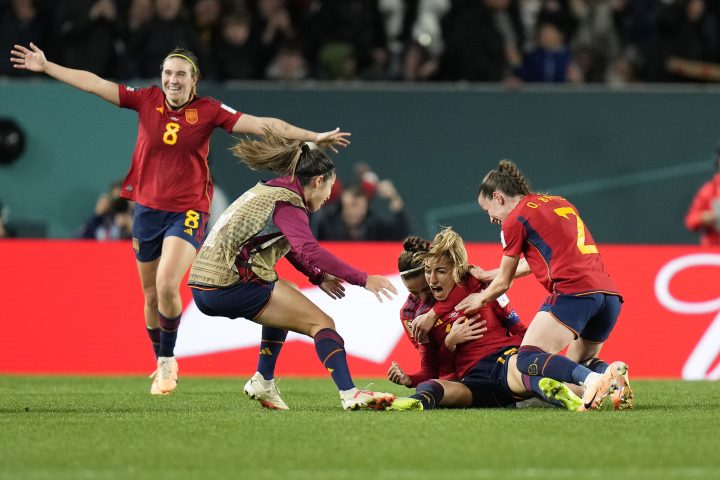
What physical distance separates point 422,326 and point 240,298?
1190 millimetres

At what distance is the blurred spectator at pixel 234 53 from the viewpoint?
50.4 feet

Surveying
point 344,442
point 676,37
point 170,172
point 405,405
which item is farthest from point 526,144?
point 344,442

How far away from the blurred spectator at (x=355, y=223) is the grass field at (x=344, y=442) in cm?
553

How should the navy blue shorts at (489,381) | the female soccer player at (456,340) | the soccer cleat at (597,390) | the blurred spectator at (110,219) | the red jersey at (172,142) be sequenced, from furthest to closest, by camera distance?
the blurred spectator at (110,219) < the red jersey at (172,142) < the navy blue shorts at (489,381) < the female soccer player at (456,340) < the soccer cleat at (597,390)

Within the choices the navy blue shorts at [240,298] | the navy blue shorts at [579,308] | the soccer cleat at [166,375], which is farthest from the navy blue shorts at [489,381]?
the soccer cleat at [166,375]

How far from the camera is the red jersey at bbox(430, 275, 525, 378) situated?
27.0ft

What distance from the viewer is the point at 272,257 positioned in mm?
8016

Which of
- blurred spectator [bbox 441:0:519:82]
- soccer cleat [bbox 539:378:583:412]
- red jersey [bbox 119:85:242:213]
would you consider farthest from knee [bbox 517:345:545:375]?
blurred spectator [bbox 441:0:519:82]

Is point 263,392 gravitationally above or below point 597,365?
below

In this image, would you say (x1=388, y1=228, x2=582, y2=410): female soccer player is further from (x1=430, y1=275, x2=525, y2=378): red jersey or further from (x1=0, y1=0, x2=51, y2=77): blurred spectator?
(x1=0, y1=0, x2=51, y2=77): blurred spectator

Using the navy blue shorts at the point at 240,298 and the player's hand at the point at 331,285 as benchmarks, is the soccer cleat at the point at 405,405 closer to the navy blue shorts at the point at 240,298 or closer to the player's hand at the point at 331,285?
the player's hand at the point at 331,285

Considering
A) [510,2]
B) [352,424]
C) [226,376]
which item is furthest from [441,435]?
[510,2]

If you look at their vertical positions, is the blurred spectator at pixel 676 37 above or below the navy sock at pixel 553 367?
above

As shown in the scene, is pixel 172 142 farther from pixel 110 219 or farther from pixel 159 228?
pixel 110 219
